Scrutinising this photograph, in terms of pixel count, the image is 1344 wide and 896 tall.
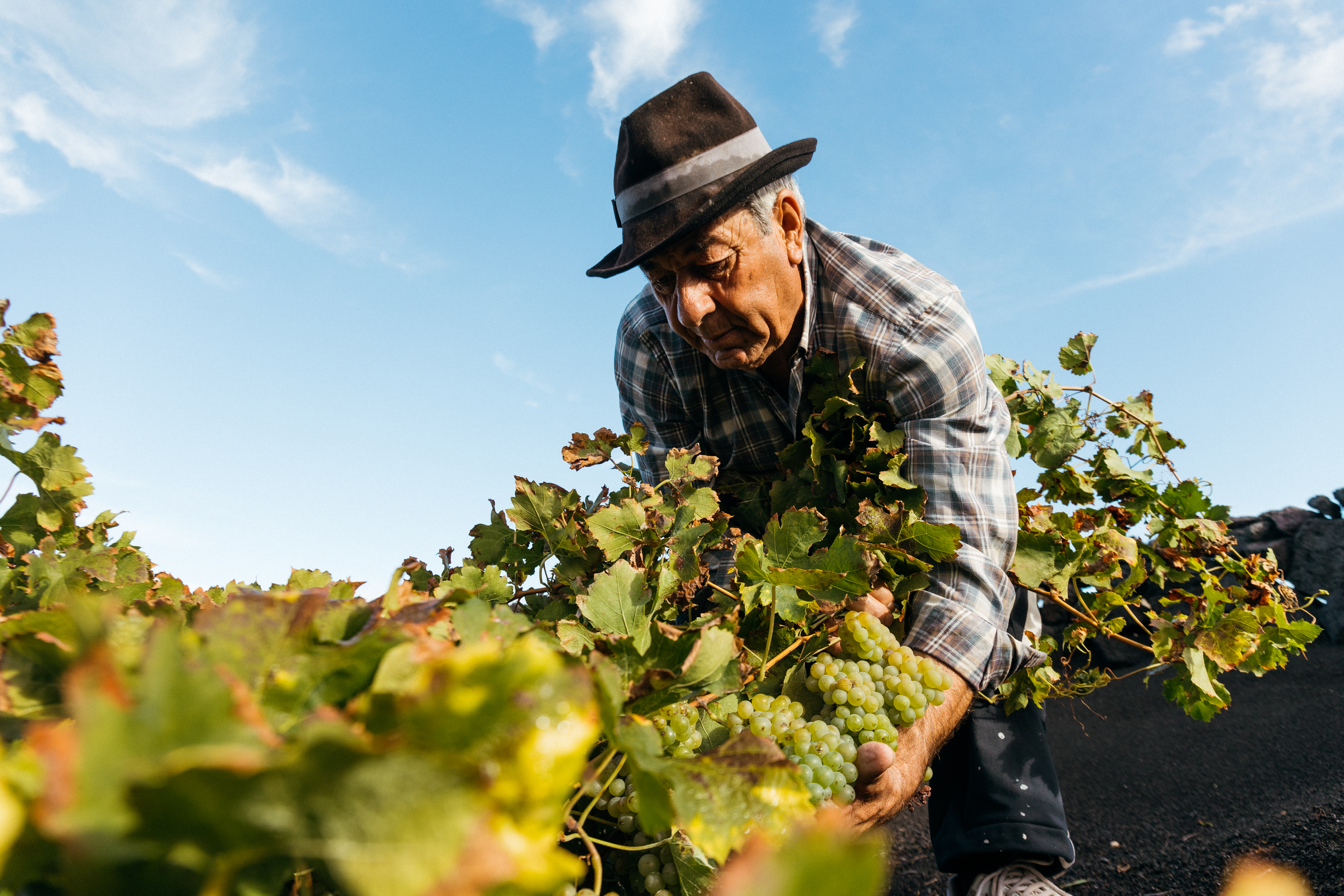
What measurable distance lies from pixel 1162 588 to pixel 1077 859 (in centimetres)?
190

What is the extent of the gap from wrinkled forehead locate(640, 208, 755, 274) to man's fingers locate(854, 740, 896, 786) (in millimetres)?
1528

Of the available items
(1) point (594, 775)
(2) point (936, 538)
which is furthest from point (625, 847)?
(2) point (936, 538)

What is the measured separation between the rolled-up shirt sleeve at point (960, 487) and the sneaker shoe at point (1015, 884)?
71cm

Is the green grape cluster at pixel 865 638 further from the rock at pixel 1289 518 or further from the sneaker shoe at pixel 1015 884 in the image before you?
the rock at pixel 1289 518

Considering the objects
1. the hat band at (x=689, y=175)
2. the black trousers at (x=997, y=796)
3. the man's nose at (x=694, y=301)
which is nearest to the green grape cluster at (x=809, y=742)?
the black trousers at (x=997, y=796)

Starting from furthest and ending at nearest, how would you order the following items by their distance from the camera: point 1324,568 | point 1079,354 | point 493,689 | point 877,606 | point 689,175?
1. point 1324,568
2. point 1079,354
3. point 689,175
4. point 877,606
5. point 493,689

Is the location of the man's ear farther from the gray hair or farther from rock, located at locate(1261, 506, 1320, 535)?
rock, located at locate(1261, 506, 1320, 535)

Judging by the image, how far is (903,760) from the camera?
68.6 inches

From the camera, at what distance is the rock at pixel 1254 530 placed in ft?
31.4

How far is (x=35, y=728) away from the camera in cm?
55

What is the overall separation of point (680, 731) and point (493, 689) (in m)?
0.93

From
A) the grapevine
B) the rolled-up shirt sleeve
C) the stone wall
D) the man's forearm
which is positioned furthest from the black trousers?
the stone wall

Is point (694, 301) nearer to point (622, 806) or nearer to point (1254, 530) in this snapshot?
point (622, 806)

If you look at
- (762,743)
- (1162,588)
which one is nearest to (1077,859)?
→ (1162,588)
